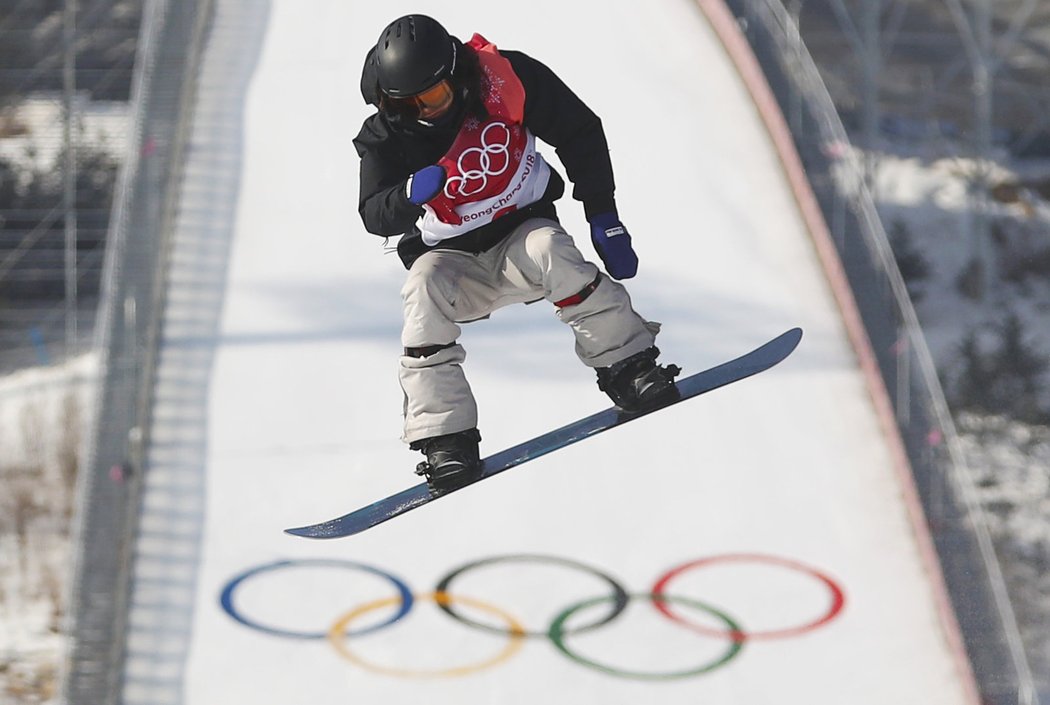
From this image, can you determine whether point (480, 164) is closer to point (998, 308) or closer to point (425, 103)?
point (425, 103)

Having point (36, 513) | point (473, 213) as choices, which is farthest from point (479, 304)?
point (36, 513)

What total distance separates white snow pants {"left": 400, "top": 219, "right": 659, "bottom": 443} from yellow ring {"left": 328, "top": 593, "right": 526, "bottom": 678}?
610 cm

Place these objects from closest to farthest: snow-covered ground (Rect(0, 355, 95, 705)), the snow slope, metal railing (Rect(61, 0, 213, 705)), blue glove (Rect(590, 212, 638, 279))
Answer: blue glove (Rect(590, 212, 638, 279))
the snow slope
metal railing (Rect(61, 0, 213, 705))
snow-covered ground (Rect(0, 355, 95, 705))

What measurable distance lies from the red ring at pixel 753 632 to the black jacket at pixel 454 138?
21.9 feet

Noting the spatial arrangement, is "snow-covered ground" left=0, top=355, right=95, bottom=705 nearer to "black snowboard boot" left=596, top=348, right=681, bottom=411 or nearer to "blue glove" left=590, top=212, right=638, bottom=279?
"black snowboard boot" left=596, top=348, right=681, bottom=411

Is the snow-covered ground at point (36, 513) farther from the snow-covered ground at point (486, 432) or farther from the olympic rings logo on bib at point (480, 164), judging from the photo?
the olympic rings logo on bib at point (480, 164)

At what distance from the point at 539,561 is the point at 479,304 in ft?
21.9

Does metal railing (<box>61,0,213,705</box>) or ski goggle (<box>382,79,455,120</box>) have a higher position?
metal railing (<box>61,0,213,705</box>)

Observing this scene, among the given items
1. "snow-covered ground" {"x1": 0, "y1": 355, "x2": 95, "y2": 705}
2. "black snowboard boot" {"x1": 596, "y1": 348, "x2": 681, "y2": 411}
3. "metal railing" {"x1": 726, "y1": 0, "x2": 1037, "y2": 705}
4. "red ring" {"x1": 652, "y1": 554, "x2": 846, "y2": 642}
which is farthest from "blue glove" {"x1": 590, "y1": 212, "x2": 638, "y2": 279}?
"snow-covered ground" {"x1": 0, "y1": 355, "x2": 95, "y2": 705}

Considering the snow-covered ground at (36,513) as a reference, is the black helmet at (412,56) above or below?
below

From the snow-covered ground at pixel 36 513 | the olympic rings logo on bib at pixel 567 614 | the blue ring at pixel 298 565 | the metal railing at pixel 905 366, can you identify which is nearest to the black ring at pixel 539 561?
the olympic rings logo on bib at pixel 567 614

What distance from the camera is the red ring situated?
35.5 feet

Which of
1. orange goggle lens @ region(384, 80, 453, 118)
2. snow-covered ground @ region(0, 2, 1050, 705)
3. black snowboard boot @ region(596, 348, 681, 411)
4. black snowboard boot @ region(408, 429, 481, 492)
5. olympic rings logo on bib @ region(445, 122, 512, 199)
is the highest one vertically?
snow-covered ground @ region(0, 2, 1050, 705)

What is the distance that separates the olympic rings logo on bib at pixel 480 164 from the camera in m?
4.33
